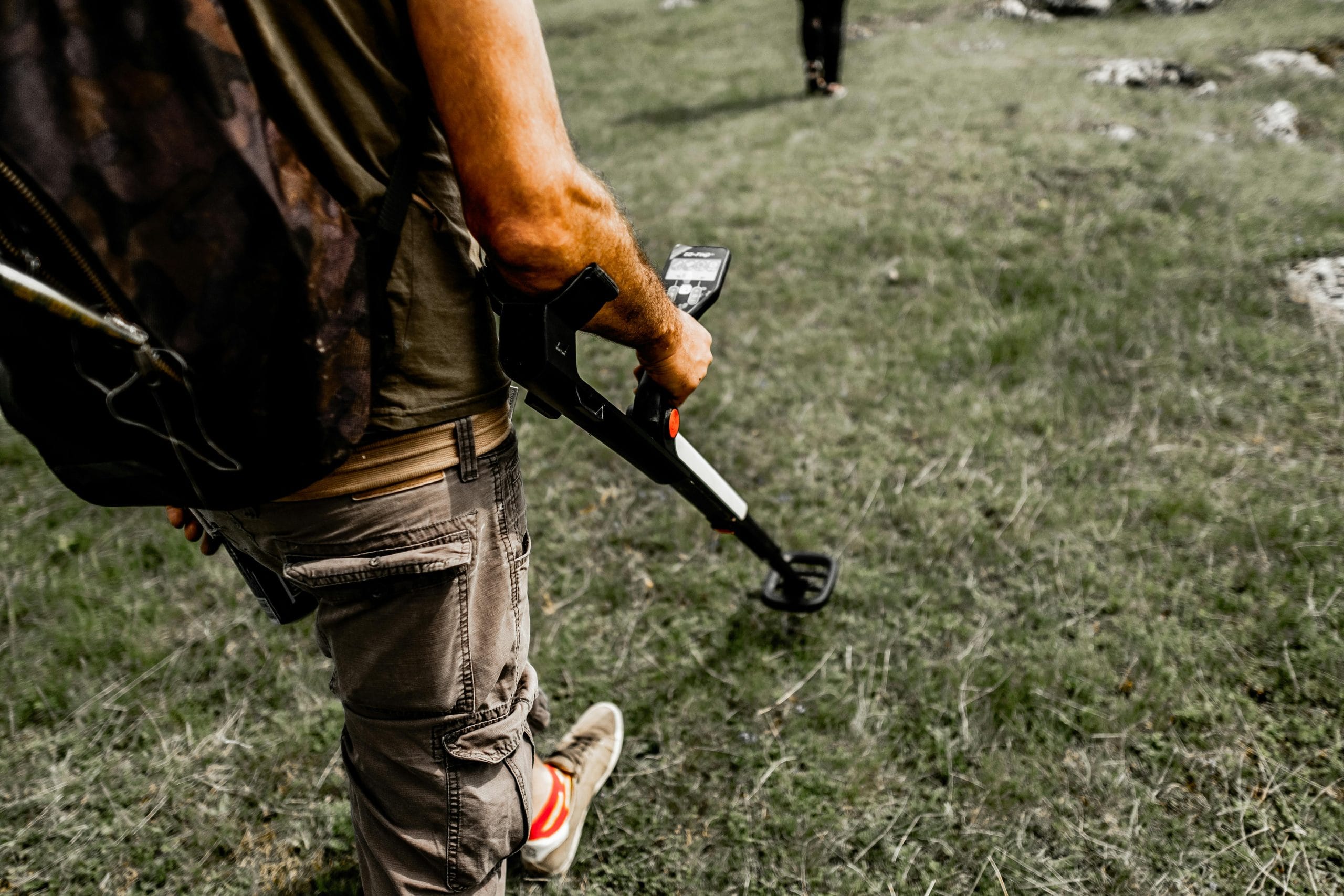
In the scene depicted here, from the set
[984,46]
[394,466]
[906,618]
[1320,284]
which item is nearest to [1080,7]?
[984,46]

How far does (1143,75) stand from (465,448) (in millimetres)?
8721

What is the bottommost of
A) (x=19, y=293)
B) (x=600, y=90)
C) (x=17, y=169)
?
(x=600, y=90)

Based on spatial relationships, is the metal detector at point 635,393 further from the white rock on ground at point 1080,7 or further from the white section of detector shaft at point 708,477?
the white rock on ground at point 1080,7

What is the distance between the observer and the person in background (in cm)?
787

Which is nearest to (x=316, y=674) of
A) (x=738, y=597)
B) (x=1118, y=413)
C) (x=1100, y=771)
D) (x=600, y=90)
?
(x=738, y=597)

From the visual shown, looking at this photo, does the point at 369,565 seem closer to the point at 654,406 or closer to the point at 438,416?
the point at 438,416

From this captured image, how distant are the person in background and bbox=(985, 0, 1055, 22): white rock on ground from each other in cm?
411

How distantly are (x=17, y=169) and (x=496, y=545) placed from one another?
34.0 inches

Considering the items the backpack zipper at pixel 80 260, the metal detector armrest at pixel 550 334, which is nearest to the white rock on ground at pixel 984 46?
the metal detector armrest at pixel 550 334

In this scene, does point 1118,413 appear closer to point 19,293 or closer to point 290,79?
point 290,79

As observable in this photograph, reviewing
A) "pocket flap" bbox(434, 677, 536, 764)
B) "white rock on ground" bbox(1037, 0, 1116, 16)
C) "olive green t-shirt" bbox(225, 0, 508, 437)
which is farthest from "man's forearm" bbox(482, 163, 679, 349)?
"white rock on ground" bbox(1037, 0, 1116, 16)

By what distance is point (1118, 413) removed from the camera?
348cm

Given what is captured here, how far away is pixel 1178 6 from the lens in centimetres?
1019

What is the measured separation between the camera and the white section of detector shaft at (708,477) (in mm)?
1844
